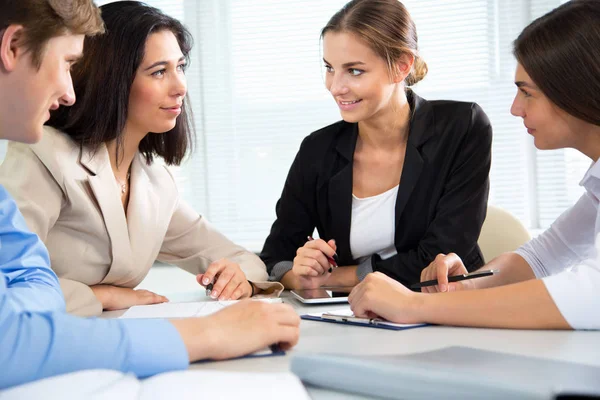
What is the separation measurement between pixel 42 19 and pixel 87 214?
718 millimetres

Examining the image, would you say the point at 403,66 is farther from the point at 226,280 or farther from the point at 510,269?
the point at 226,280

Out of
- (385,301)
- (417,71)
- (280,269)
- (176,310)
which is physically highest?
(417,71)

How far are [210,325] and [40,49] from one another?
50 centimetres

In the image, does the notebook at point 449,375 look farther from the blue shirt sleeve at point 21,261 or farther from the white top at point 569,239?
the white top at point 569,239

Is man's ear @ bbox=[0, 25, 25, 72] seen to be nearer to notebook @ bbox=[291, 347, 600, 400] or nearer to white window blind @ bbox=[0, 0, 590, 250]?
notebook @ bbox=[291, 347, 600, 400]

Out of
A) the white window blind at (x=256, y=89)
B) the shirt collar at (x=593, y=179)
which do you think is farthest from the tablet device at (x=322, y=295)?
the white window blind at (x=256, y=89)

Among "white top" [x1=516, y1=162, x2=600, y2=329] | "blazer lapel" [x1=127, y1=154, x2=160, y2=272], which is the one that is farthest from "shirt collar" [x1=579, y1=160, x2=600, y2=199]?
"blazer lapel" [x1=127, y1=154, x2=160, y2=272]

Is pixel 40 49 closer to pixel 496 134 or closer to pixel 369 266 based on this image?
pixel 369 266

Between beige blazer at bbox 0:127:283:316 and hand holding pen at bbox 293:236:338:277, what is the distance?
0.28ft

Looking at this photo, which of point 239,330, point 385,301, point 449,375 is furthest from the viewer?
point 385,301

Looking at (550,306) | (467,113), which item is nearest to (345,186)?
(467,113)

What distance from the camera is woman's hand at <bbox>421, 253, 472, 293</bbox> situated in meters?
1.46

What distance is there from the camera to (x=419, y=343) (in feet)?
3.48

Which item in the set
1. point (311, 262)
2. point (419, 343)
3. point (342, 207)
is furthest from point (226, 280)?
point (419, 343)
